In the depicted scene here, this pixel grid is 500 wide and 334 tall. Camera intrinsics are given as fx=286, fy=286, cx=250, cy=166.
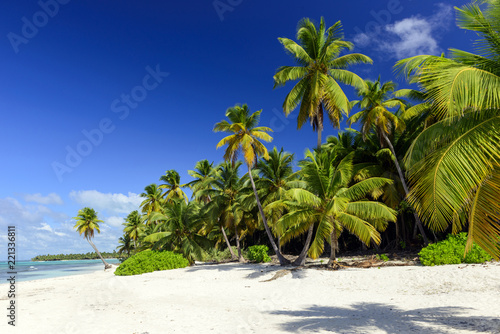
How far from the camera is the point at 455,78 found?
187 inches

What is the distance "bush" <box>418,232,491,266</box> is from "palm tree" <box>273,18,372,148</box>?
8.62 meters

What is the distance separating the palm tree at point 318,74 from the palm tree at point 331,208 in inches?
156

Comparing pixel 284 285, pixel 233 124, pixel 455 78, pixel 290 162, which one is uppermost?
pixel 233 124

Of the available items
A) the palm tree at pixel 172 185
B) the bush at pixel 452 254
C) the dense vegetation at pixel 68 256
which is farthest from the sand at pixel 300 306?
the dense vegetation at pixel 68 256

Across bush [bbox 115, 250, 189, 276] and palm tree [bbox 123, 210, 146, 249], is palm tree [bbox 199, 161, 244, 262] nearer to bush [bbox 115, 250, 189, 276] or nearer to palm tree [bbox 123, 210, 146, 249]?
bush [bbox 115, 250, 189, 276]

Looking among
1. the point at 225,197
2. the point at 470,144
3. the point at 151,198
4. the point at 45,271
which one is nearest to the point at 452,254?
the point at 470,144

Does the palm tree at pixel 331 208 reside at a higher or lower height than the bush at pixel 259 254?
higher

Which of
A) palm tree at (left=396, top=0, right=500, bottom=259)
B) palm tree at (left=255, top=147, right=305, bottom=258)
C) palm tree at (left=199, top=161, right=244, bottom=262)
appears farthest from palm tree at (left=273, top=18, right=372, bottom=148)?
palm tree at (left=396, top=0, right=500, bottom=259)

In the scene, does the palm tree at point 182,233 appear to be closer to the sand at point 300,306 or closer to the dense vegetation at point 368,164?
the dense vegetation at point 368,164

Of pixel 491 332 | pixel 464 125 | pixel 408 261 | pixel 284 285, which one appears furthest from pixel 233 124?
pixel 491 332

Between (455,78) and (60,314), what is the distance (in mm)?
11935

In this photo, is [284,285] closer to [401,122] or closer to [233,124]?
[233,124]

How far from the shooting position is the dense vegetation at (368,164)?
4895 millimetres

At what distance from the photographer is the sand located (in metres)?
6.68
